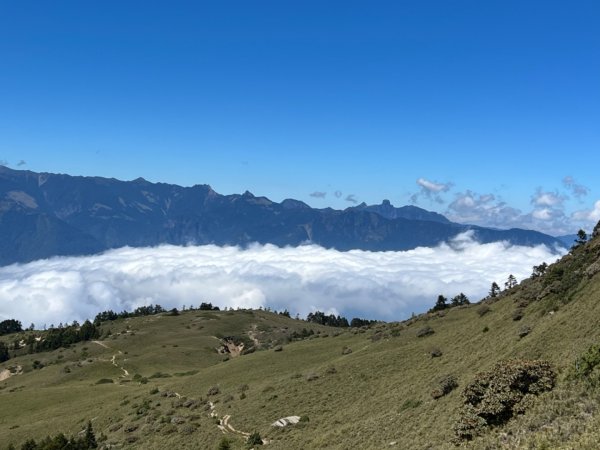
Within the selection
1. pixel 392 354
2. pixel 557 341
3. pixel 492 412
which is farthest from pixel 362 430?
pixel 392 354

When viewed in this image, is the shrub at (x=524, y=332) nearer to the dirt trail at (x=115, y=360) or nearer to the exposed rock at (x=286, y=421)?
the exposed rock at (x=286, y=421)

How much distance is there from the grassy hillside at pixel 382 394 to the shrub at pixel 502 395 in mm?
388

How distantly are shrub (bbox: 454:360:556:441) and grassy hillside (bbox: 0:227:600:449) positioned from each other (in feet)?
1.27

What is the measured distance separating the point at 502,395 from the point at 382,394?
17703 millimetres

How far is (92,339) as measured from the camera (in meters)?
177

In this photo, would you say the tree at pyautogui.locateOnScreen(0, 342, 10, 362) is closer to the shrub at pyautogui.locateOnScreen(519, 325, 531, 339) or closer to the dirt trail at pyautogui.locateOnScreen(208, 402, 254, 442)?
the dirt trail at pyautogui.locateOnScreen(208, 402, 254, 442)

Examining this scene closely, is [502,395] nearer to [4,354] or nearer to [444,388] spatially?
[444,388]

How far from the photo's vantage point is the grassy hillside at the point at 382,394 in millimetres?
23016

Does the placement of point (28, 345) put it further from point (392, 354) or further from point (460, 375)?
point (460, 375)

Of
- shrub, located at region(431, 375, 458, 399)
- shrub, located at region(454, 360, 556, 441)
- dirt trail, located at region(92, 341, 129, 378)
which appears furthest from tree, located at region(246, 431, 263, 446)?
dirt trail, located at region(92, 341, 129, 378)

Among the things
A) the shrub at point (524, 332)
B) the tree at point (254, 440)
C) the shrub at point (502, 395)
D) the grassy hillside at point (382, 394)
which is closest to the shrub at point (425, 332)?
the grassy hillside at point (382, 394)

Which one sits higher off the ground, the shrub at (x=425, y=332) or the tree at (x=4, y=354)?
the shrub at (x=425, y=332)

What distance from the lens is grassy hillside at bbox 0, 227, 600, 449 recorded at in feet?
75.5

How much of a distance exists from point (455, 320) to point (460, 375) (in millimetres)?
31258
